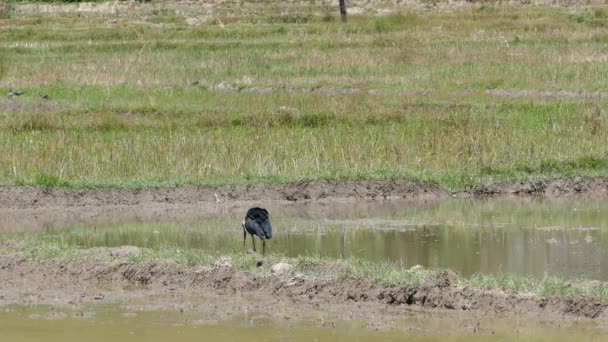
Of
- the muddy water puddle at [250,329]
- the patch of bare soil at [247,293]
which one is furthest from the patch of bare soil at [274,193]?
the muddy water puddle at [250,329]

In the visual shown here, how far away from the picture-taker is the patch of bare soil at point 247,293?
7.96m

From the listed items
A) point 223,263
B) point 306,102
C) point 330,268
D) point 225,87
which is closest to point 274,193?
point 223,263

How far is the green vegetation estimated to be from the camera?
1514 cm

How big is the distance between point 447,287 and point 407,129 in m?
10.0

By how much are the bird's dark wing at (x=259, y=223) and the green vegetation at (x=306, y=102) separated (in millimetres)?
4043

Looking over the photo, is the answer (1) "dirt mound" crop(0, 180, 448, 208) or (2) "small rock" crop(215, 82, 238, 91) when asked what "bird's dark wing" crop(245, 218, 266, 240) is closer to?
(1) "dirt mound" crop(0, 180, 448, 208)

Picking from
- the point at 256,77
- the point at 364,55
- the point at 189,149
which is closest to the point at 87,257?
the point at 189,149

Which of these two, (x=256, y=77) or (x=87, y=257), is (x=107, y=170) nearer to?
(x=87, y=257)

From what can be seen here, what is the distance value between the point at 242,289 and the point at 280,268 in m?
0.34

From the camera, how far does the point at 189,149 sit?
52.5ft

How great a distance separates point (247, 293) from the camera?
8828 mm

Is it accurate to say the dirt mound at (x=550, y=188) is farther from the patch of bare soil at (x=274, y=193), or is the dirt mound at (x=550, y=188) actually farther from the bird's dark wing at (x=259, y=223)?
the bird's dark wing at (x=259, y=223)

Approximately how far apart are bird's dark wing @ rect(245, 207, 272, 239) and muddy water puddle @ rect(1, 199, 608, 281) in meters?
0.66

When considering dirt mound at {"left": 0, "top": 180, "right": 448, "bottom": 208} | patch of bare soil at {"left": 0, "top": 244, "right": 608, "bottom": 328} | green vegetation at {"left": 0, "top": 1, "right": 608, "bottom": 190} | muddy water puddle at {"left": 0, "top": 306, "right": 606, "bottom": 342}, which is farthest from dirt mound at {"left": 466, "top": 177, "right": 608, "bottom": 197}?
muddy water puddle at {"left": 0, "top": 306, "right": 606, "bottom": 342}
